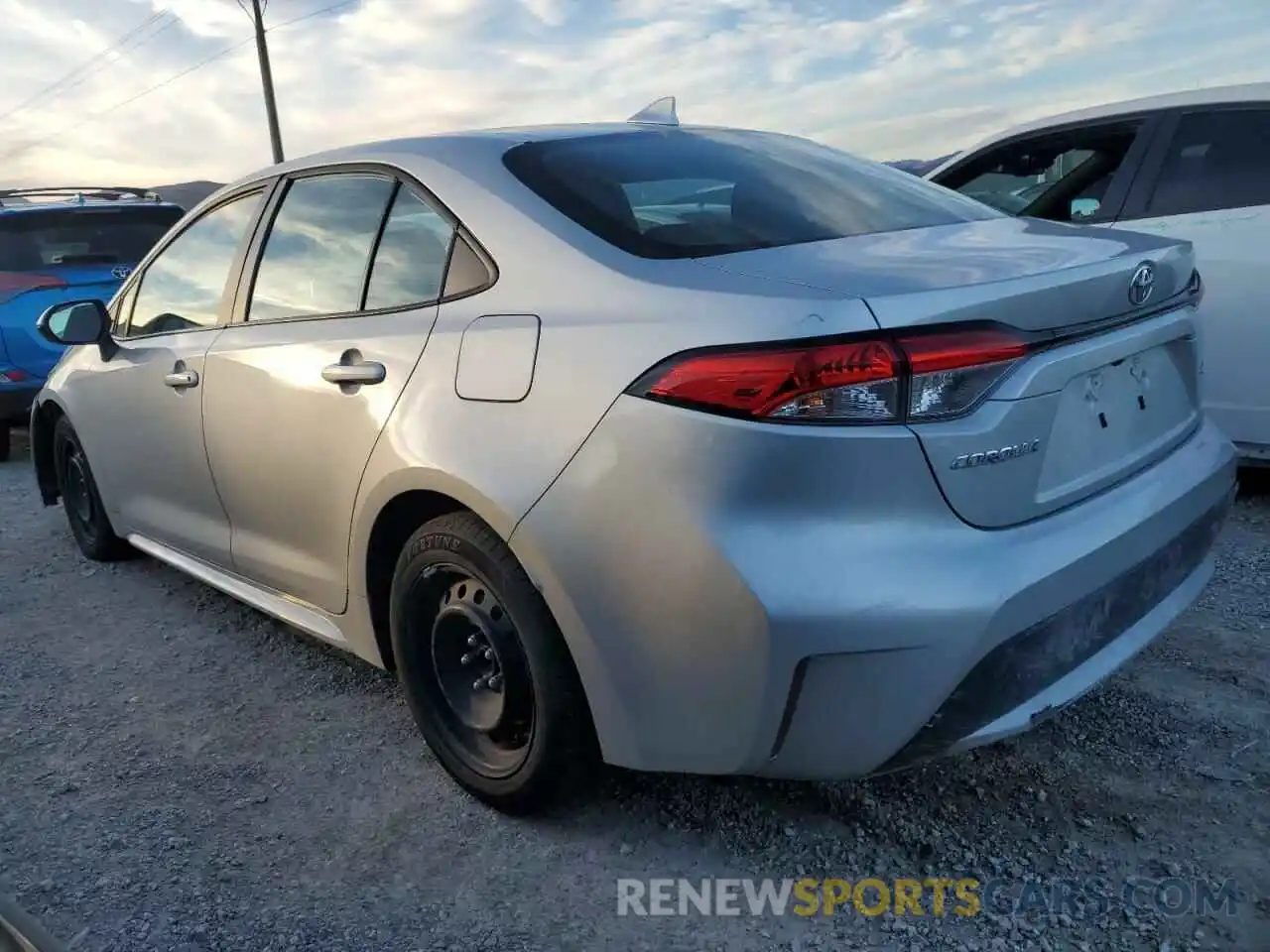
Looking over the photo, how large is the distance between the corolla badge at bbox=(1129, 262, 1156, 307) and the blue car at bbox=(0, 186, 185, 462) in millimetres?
6114

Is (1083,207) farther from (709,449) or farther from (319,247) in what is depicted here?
(709,449)

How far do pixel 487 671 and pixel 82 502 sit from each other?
2.93 meters

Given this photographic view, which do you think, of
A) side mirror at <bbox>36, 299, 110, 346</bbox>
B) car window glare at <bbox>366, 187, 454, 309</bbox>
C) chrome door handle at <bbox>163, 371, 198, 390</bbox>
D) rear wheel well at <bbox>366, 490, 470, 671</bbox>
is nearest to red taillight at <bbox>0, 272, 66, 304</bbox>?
side mirror at <bbox>36, 299, 110, 346</bbox>

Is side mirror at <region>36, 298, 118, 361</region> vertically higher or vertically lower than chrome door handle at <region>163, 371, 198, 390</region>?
higher

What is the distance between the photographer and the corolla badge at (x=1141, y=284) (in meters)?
2.14

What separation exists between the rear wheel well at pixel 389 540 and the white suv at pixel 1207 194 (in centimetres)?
326

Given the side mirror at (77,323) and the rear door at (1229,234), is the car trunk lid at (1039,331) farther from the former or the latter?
the side mirror at (77,323)

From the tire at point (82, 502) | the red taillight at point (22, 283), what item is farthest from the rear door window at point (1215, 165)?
the red taillight at point (22, 283)

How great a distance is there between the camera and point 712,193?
246 centimetres

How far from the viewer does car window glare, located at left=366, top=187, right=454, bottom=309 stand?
2484 millimetres

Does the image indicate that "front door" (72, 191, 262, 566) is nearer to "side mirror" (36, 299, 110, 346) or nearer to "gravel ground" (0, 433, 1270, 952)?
"side mirror" (36, 299, 110, 346)

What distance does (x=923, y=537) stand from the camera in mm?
1828

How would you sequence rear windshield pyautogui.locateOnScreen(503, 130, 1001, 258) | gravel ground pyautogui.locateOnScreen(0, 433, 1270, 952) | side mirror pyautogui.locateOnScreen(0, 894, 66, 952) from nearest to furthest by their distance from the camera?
side mirror pyautogui.locateOnScreen(0, 894, 66, 952), gravel ground pyautogui.locateOnScreen(0, 433, 1270, 952), rear windshield pyautogui.locateOnScreen(503, 130, 1001, 258)

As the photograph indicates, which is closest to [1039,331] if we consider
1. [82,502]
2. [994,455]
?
[994,455]
